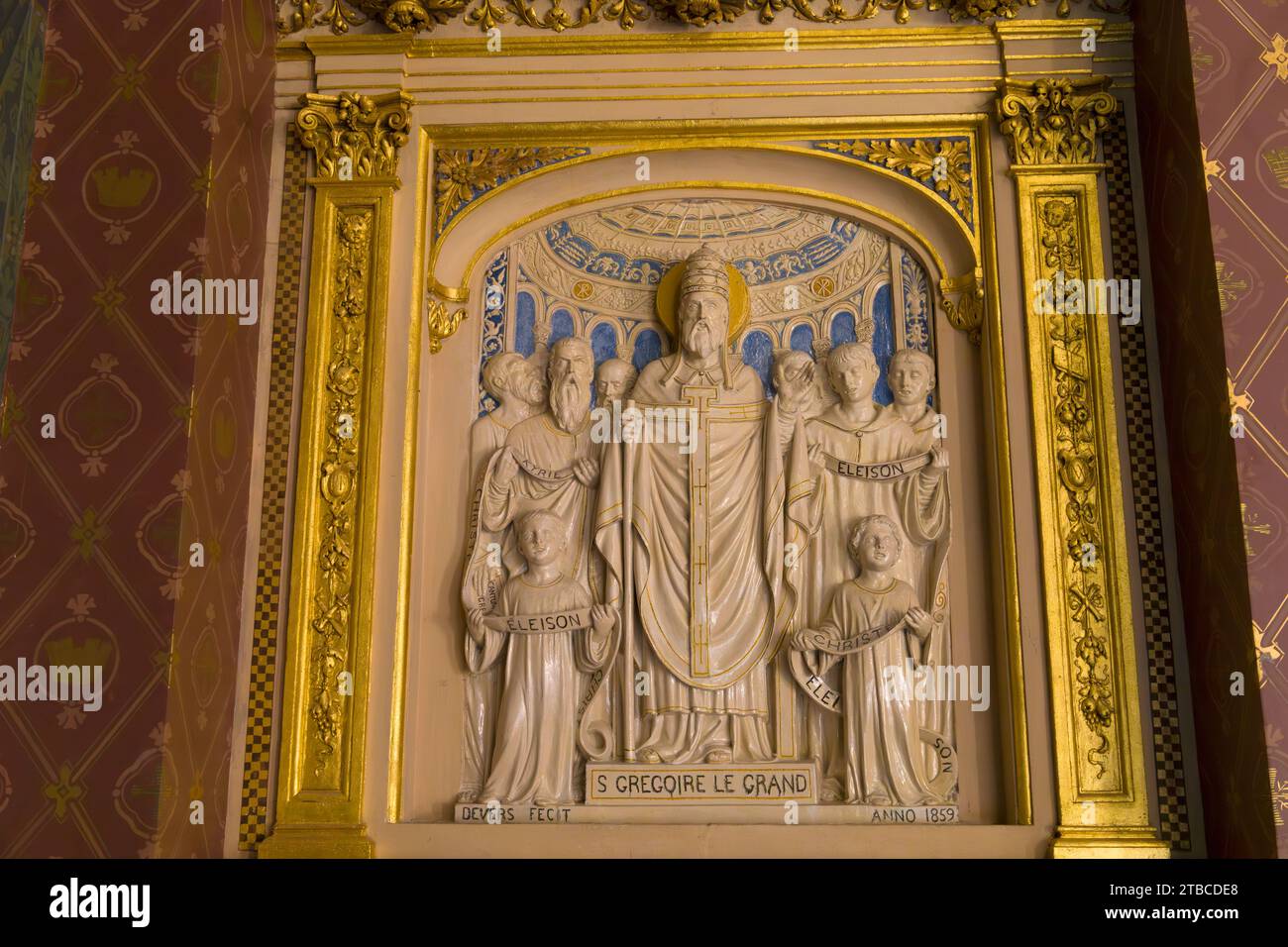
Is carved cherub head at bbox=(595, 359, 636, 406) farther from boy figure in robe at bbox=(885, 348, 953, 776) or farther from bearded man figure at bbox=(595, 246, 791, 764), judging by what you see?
boy figure in robe at bbox=(885, 348, 953, 776)

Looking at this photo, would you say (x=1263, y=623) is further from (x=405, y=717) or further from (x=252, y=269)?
(x=252, y=269)

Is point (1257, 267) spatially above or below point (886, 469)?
above

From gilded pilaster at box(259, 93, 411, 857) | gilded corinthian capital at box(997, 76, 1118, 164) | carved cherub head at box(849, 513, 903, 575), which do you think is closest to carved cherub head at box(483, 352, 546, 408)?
gilded pilaster at box(259, 93, 411, 857)

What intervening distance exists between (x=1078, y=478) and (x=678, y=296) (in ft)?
6.20

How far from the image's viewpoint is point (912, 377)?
6.40 meters

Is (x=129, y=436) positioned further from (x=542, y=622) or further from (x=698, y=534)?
(x=698, y=534)

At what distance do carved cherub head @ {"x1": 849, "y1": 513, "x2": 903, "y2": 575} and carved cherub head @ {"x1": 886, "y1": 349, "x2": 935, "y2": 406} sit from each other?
56 centimetres

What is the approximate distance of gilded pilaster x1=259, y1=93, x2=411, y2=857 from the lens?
5.89m

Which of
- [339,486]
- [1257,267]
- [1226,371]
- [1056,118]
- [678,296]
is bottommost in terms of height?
[339,486]

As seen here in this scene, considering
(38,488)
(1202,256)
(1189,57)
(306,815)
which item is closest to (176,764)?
(306,815)

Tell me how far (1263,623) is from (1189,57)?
2.27 metres

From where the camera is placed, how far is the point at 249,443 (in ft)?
20.6

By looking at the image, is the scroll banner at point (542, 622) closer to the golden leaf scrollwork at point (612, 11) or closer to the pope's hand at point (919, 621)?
the pope's hand at point (919, 621)

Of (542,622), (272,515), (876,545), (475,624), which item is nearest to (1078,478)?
(876,545)
